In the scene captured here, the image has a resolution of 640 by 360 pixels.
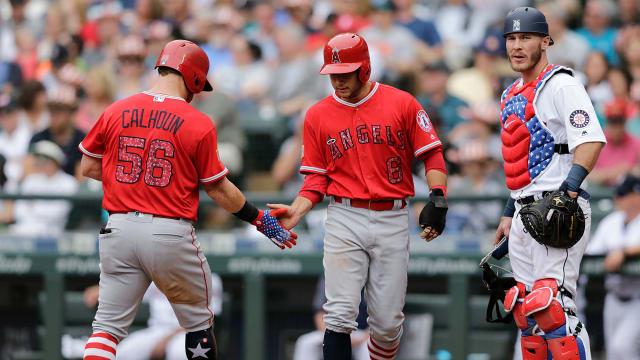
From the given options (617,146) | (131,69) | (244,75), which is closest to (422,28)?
(244,75)

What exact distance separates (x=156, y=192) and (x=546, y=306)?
220cm

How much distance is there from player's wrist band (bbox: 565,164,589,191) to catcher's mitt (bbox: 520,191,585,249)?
0.18ft

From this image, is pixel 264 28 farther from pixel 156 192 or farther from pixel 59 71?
pixel 156 192

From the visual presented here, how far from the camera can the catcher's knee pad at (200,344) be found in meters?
5.48

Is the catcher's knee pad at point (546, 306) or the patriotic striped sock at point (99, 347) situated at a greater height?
the catcher's knee pad at point (546, 306)

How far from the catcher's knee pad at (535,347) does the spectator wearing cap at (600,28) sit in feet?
18.4

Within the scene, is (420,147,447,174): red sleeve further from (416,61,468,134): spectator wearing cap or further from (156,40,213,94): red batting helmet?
(416,61,468,134): spectator wearing cap

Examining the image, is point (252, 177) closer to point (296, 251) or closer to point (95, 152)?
point (296, 251)

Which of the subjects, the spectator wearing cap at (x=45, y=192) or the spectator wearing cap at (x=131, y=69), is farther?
the spectator wearing cap at (x=131, y=69)

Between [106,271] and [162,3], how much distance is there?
718 cm

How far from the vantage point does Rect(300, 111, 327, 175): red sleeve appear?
582cm

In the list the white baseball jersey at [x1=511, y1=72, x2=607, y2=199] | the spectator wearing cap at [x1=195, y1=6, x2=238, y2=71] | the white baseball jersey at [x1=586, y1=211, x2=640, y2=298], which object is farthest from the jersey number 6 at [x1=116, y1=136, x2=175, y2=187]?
the spectator wearing cap at [x1=195, y1=6, x2=238, y2=71]

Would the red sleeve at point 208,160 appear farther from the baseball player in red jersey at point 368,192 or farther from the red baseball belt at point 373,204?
the red baseball belt at point 373,204

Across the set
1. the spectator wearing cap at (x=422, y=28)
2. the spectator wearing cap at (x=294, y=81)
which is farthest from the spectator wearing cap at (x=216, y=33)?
the spectator wearing cap at (x=422, y=28)
